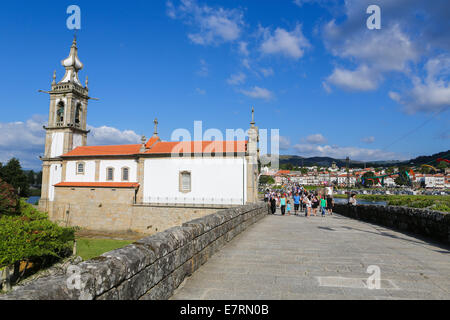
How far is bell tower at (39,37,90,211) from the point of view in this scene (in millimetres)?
38969

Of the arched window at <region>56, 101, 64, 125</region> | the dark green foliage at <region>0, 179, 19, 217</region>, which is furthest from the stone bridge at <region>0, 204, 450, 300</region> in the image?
the arched window at <region>56, 101, 64, 125</region>

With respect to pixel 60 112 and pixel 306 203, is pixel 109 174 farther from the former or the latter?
pixel 306 203

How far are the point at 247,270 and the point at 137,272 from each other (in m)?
2.58

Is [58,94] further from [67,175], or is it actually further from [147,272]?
[147,272]

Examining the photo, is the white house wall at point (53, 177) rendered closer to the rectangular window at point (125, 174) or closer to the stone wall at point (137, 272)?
the rectangular window at point (125, 174)

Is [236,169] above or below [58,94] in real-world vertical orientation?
below

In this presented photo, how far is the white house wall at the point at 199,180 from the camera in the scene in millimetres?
30906

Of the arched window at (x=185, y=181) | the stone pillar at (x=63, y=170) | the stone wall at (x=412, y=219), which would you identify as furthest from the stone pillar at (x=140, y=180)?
the stone wall at (x=412, y=219)

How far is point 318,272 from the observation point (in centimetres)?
515

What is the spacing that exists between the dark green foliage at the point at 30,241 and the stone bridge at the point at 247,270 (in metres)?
8.95

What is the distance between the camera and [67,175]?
123 ft

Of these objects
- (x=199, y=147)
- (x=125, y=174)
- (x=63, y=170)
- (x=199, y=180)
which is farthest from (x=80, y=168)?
(x=199, y=180)
